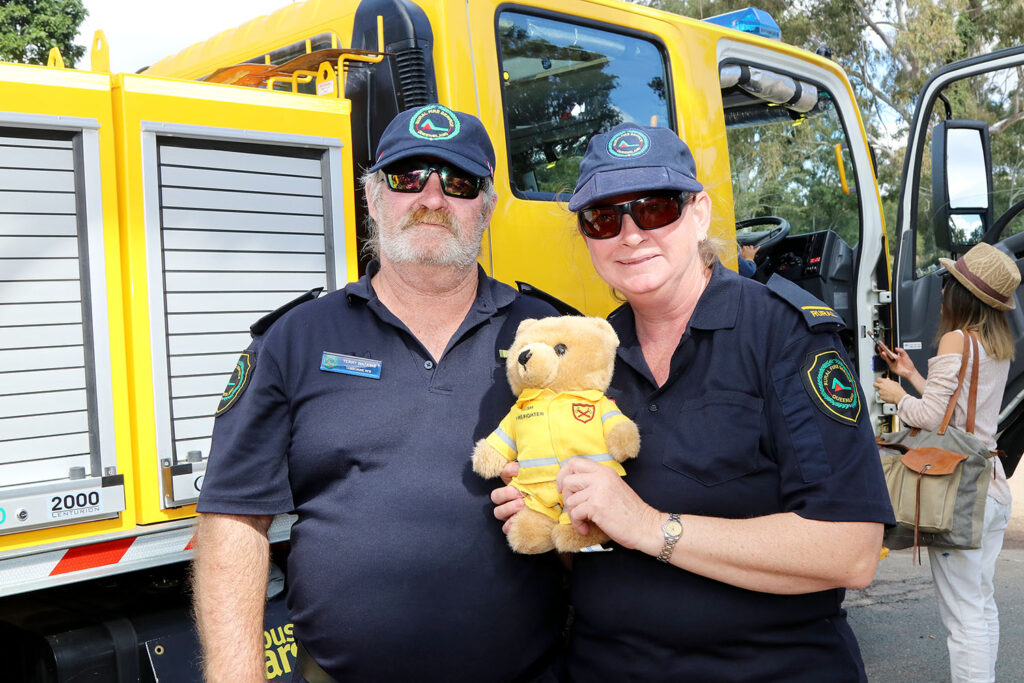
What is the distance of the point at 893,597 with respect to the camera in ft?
17.1

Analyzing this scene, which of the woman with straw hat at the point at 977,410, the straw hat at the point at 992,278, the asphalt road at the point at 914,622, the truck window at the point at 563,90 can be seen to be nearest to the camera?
the truck window at the point at 563,90

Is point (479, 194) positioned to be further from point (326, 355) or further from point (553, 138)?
point (553, 138)

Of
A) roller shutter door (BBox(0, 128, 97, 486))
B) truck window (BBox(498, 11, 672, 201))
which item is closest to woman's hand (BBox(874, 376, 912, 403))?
truck window (BBox(498, 11, 672, 201))

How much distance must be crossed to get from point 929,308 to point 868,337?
30 centimetres

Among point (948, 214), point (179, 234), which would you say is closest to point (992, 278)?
point (948, 214)

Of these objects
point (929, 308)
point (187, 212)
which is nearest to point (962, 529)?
point (929, 308)

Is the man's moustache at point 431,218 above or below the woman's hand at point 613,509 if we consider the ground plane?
above

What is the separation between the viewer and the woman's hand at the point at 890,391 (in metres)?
3.89

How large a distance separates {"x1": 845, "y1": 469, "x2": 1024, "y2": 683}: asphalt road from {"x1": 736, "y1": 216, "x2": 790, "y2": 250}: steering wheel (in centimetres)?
206

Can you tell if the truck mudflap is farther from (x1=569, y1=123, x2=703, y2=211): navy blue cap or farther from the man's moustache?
(x1=569, y1=123, x2=703, y2=211): navy blue cap

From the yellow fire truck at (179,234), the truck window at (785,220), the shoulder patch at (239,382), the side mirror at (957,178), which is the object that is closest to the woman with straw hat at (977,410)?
the side mirror at (957,178)

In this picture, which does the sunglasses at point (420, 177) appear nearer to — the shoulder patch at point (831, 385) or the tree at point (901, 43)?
the shoulder patch at point (831, 385)

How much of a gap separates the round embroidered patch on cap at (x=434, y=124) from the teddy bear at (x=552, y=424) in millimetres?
553

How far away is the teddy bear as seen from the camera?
5.77 ft
